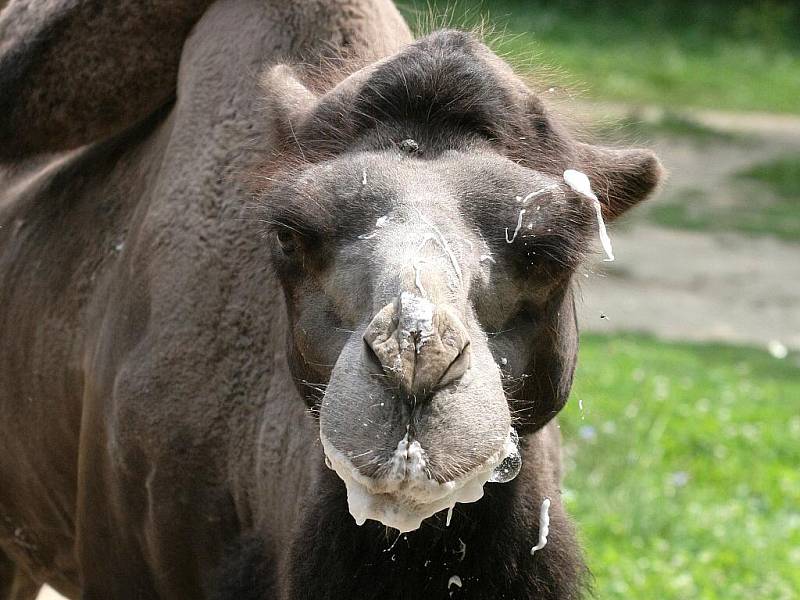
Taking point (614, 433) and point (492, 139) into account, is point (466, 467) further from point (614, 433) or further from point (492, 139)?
point (614, 433)

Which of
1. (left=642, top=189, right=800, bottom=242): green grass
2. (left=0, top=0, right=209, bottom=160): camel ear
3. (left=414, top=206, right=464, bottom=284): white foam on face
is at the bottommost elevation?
(left=642, top=189, right=800, bottom=242): green grass

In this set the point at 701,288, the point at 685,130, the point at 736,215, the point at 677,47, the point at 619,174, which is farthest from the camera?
the point at 677,47

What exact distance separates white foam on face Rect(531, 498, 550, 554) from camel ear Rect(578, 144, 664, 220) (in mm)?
643

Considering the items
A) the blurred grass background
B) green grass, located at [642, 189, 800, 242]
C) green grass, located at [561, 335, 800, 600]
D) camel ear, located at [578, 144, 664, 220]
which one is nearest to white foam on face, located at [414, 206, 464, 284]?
camel ear, located at [578, 144, 664, 220]

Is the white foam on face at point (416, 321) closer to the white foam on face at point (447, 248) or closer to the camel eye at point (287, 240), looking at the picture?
the white foam on face at point (447, 248)

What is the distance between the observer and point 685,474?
7.41 metres

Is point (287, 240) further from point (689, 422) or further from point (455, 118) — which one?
point (689, 422)

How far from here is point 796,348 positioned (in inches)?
452

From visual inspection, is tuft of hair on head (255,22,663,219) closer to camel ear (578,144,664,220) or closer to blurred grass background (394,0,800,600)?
camel ear (578,144,664,220)

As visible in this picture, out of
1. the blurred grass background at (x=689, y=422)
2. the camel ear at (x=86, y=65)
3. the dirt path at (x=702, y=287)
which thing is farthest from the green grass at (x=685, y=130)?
the camel ear at (x=86, y=65)

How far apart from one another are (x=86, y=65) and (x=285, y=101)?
1.19m

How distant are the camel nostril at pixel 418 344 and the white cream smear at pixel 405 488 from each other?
0.34 ft

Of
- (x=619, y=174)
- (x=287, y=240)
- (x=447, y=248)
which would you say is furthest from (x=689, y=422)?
(x=447, y=248)

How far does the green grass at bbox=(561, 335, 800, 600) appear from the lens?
6.13m
